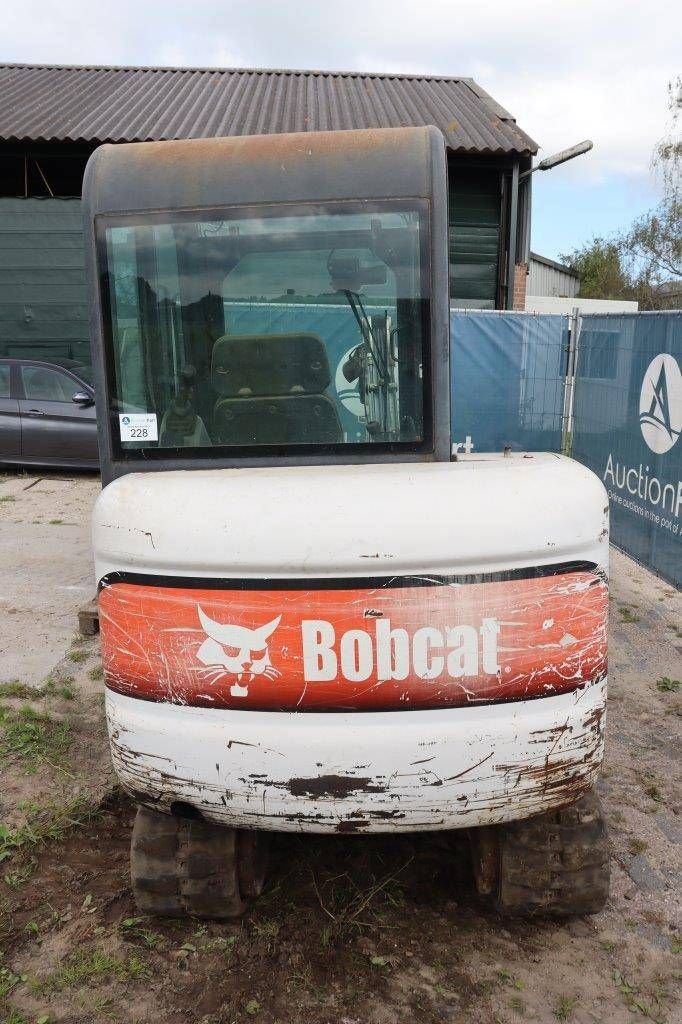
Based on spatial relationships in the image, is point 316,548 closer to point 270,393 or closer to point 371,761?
point 371,761

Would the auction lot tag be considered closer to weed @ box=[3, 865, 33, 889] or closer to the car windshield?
the car windshield

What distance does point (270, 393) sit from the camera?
2859mm

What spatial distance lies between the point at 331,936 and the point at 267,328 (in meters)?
2.12

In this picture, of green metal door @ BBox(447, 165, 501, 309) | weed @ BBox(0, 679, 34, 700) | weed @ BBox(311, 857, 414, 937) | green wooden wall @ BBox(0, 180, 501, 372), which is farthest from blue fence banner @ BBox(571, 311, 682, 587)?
green wooden wall @ BBox(0, 180, 501, 372)

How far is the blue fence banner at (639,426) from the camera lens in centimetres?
598

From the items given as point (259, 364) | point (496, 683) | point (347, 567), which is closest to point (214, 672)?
point (347, 567)

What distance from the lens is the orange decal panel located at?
2309 mm

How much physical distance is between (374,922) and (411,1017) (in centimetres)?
43

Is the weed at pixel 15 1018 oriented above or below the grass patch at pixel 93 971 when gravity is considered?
above

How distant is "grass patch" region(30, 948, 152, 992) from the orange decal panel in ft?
3.32

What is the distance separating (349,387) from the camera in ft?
9.53

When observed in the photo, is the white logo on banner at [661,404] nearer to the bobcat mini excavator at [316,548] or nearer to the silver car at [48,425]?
the bobcat mini excavator at [316,548]

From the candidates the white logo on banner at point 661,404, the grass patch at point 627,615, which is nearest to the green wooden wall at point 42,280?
the white logo on banner at point 661,404

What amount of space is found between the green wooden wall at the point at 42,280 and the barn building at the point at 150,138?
0.02 meters
